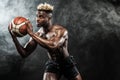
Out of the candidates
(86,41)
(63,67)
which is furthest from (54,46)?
(86,41)

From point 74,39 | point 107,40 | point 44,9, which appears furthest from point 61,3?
point 44,9

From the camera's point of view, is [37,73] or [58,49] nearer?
[58,49]

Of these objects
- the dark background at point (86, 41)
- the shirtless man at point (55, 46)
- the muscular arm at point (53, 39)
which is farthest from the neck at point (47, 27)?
the dark background at point (86, 41)

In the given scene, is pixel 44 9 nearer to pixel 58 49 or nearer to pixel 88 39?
pixel 58 49

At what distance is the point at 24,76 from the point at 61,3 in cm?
322

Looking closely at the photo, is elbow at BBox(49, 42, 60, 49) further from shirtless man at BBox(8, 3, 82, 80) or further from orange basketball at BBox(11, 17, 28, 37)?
orange basketball at BBox(11, 17, 28, 37)

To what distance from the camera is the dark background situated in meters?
13.2

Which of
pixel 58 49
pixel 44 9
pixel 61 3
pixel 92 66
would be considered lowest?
pixel 92 66

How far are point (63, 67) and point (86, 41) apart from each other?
7210 millimetres

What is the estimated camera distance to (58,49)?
5.84 metres

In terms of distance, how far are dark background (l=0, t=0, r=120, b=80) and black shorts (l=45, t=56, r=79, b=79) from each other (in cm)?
703

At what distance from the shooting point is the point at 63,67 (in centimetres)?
607

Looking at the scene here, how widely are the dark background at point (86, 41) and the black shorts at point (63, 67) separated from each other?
23.1 ft

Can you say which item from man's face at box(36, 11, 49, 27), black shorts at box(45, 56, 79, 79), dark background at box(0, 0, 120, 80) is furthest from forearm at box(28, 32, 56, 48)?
dark background at box(0, 0, 120, 80)
